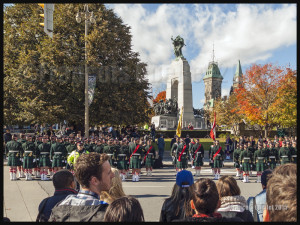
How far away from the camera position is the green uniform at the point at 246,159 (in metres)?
13.0

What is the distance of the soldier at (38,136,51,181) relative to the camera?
1293 centimetres

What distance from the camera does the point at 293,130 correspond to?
132 feet

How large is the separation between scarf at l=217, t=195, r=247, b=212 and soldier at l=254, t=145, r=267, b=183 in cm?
1042

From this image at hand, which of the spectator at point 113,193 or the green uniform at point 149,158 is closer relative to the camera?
the spectator at point 113,193

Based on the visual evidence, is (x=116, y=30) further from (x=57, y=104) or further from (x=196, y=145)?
(x=196, y=145)

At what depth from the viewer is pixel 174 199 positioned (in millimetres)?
3664

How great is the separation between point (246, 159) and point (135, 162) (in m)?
4.94

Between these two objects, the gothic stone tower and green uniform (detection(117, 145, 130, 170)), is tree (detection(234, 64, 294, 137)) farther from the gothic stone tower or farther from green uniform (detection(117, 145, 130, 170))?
the gothic stone tower

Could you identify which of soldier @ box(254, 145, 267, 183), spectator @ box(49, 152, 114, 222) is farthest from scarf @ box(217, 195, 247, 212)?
soldier @ box(254, 145, 267, 183)

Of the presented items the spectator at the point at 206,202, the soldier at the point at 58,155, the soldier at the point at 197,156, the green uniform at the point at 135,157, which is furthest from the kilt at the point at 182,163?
the spectator at the point at 206,202

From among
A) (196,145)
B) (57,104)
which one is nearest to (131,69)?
(57,104)

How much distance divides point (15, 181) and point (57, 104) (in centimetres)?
1209

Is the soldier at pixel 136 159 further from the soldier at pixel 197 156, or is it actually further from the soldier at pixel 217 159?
the soldier at pixel 217 159

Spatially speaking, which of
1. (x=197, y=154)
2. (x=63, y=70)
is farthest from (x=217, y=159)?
(x=63, y=70)
